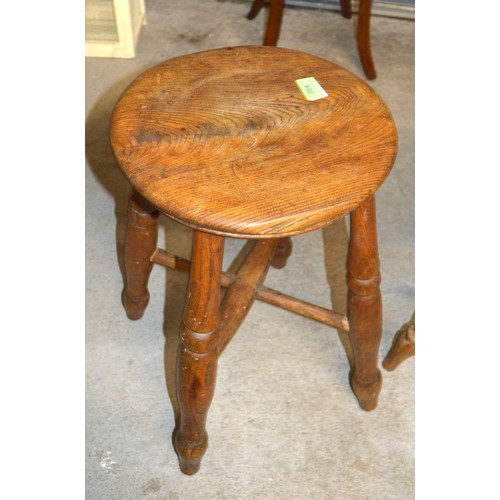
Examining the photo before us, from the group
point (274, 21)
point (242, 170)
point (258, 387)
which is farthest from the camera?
point (274, 21)

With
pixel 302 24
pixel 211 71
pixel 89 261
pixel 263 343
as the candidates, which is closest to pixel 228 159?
pixel 211 71

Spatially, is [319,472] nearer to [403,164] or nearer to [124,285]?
[124,285]

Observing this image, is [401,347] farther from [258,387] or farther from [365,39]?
[365,39]

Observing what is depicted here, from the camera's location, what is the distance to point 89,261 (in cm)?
181

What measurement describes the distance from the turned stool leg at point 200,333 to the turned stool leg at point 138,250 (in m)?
0.30

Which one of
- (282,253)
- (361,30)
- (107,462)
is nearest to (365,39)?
(361,30)

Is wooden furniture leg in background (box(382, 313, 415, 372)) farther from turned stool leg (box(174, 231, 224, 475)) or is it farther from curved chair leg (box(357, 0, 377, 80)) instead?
curved chair leg (box(357, 0, 377, 80))

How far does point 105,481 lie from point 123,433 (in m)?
0.11

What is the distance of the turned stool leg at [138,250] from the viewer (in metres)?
1.41

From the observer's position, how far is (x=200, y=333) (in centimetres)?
117

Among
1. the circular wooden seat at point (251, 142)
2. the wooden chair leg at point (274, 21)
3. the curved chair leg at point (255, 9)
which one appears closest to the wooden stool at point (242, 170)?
the circular wooden seat at point (251, 142)

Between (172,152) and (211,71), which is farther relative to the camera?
(211,71)

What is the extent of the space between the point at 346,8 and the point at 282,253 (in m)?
1.36

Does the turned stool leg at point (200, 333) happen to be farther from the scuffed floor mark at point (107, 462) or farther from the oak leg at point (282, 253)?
the oak leg at point (282, 253)
